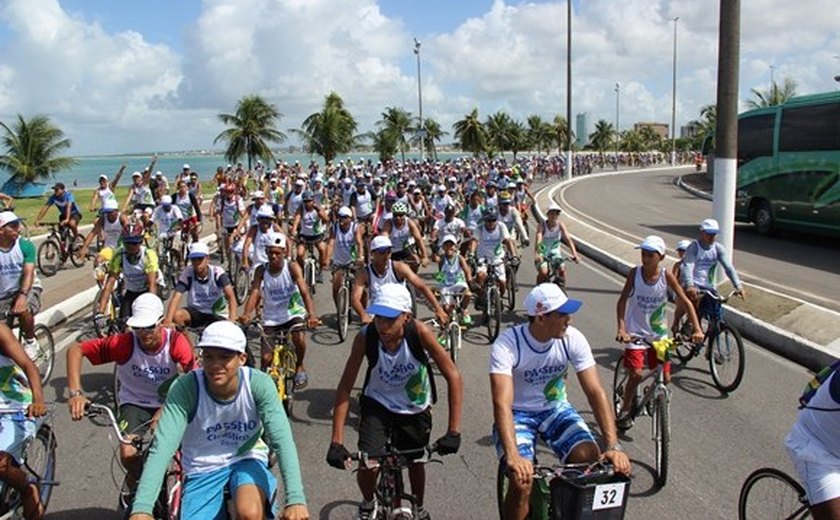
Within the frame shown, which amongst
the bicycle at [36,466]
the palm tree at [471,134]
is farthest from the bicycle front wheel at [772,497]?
the palm tree at [471,134]

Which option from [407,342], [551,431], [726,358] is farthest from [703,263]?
[407,342]

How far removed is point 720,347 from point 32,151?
39893mm

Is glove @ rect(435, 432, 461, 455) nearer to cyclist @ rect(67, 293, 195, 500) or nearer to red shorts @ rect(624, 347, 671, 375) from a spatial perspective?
cyclist @ rect(67, 293, 195, 500)

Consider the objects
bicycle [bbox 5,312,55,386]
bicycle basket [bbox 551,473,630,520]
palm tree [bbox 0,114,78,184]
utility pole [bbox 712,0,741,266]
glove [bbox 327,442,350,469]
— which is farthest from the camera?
palm tree [bbox 0,114,78,184]

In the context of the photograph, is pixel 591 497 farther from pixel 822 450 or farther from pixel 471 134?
pixel 471 134

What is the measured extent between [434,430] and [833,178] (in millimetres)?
15584

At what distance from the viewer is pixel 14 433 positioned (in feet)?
15.3

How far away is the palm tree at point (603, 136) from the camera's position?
104m

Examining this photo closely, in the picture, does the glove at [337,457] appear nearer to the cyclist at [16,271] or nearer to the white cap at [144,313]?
the white cap at [144,313]

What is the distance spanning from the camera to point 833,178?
1791cm

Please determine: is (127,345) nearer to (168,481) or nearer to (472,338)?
(168,481)

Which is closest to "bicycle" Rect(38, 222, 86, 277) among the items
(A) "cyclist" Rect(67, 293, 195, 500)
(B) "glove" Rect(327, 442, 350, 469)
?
(A) "cyclist" Rect(67, 293, 195, 500)

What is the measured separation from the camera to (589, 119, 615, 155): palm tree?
104000mm

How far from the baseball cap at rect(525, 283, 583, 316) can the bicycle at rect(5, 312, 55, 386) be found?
633 centimetres
